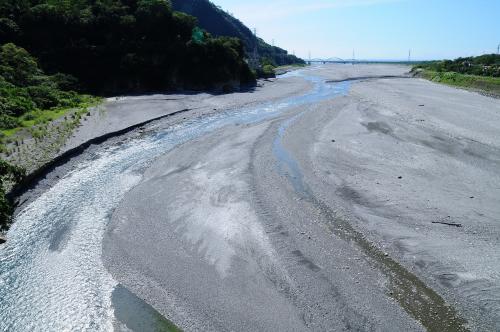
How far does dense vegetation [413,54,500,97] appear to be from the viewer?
63319 mm

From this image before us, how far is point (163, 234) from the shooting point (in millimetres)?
16922

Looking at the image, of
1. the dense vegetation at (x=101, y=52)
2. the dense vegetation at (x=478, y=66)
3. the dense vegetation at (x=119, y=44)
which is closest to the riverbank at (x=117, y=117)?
the dense vegetation at (x=101, y=52)

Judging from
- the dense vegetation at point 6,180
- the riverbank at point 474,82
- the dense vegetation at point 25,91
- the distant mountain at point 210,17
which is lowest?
the dense vegetation at point 6,180

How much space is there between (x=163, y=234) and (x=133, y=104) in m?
32.2

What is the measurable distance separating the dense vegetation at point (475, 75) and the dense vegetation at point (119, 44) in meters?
41.9

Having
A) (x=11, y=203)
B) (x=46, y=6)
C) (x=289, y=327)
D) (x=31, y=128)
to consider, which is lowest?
(x=289, y=327)

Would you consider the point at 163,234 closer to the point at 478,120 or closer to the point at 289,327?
the point at 289,327

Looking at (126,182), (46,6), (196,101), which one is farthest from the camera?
(46,6)

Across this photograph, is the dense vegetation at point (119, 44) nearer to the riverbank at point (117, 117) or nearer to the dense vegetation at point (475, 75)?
the riverbank at point (117, 117)

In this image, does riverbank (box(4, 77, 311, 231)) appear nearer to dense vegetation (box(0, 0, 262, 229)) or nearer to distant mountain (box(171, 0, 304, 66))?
dense vegetation (box(0, 0, 262, 229))

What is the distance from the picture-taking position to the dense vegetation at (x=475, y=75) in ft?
208

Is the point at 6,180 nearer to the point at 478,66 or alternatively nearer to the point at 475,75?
the point at 475,75

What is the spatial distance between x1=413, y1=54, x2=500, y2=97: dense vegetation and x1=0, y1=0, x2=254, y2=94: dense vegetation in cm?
4187

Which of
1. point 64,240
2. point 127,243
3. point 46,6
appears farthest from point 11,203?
point 46,6
